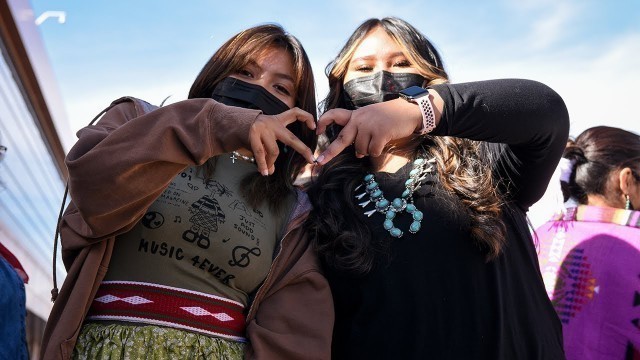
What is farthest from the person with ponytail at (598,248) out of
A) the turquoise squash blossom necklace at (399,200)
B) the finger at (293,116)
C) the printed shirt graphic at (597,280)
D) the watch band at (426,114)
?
the finger at (293,116)

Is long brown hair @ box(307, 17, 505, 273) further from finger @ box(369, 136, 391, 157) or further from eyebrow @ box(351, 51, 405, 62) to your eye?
finger @ box(369, 136, 391, 157)

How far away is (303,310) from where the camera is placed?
1.88 metres

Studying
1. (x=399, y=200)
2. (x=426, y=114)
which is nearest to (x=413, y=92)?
(x=426, y=114)

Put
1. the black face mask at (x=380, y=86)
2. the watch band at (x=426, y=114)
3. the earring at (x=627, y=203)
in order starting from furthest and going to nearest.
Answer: the earring at (x=627, y=203), the black face mask at (x=380, y=86), the watch band at (x=426, y=114)

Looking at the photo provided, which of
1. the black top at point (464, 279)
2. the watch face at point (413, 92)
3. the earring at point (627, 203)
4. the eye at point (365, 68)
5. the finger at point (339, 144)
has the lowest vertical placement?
the earring at point (627, 203)

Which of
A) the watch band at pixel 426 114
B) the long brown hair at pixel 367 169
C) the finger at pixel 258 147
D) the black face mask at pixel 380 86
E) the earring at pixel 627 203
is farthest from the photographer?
the earring at pixel 627 203

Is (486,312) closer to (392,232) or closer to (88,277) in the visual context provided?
(392,232)

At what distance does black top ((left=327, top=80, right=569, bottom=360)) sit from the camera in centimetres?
175

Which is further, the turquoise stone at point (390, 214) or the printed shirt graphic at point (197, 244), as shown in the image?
the turquoise stone at point (390, 214)

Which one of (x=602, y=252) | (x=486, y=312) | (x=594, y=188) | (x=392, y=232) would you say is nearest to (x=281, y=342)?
(x=392, y=232)

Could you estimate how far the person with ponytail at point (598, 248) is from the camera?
8.68 ft

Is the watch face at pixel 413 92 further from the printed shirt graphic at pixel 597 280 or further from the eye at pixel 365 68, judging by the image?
the printed shirt graphic at pixel 597 280

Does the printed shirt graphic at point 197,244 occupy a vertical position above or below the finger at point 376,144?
below

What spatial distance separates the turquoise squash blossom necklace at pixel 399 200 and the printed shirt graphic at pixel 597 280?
1.16 metres
